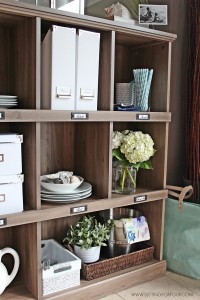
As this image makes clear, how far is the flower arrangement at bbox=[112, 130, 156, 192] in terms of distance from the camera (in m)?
1.96

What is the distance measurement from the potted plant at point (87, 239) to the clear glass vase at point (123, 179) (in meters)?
0.25

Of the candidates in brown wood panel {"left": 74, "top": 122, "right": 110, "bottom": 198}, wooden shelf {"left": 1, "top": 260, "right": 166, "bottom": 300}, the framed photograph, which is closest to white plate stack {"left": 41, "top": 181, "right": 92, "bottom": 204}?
brown wood panel {"left": 74, "top": 122, "right": 110, "bottom": 198}

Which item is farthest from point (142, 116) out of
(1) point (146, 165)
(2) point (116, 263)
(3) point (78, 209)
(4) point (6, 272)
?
(4) point (6, 272)

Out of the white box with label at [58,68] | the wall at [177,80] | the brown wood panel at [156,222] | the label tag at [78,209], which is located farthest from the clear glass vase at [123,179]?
the white box with label at [58,68]

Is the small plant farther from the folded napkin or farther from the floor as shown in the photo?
the floor

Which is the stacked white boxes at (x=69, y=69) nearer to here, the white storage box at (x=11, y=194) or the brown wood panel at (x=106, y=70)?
the brown wood panel at (x=106, y=70)

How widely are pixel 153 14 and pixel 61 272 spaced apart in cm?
162

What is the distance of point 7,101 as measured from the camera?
1.58m

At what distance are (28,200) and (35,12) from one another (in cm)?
88

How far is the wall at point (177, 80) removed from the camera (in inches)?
91.2

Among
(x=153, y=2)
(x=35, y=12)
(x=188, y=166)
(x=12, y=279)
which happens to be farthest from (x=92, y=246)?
(x=153, y=2)

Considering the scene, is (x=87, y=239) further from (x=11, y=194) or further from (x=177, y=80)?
(x=177, y=80)

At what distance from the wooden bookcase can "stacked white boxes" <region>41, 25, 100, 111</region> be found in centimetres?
6

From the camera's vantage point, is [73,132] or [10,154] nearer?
[10,154]
